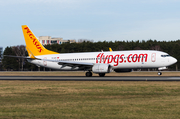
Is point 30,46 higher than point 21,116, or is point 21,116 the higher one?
point 30,46

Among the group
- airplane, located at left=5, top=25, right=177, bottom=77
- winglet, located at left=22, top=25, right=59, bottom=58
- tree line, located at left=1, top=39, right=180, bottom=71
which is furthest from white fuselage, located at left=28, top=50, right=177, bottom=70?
tree line, located at left=1, top=39, right=180, bottom=71

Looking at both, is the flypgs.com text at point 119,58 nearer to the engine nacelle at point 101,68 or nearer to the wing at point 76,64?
the engine nacelle at point 101,68

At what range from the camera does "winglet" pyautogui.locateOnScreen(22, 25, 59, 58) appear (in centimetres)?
5366

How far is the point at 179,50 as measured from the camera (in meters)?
114

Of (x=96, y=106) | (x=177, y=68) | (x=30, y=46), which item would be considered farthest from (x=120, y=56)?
(x=177, y=68)

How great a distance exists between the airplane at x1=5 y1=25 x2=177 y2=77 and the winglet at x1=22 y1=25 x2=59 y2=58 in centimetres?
88

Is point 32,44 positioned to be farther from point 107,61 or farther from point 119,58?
point 119,58

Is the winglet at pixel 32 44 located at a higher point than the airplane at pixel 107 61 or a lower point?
higher

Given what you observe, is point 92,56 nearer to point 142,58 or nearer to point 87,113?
point 142,58

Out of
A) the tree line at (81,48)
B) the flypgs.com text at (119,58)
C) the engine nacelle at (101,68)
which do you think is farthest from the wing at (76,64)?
the tree line at (81,48)

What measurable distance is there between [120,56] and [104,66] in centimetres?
331

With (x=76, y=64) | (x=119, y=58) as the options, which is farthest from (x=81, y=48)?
(x=119, y=58)

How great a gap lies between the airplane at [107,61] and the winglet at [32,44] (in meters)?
0.88

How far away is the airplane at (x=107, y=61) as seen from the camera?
1709 inches
